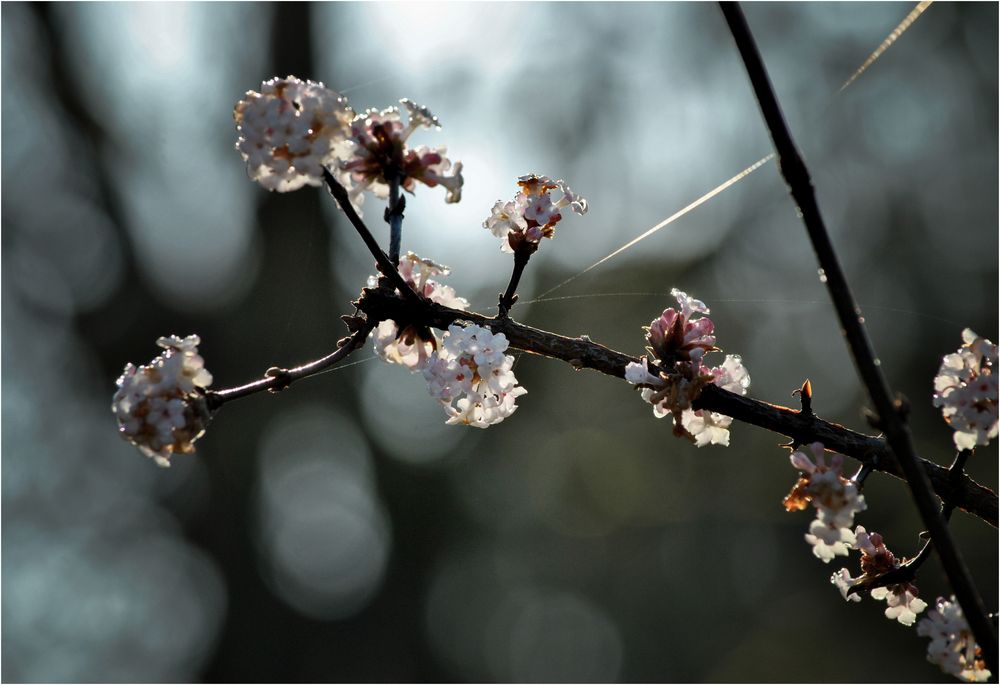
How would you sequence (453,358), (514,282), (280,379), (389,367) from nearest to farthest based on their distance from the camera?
(280,379), (453,358), (514,282), (389,367)

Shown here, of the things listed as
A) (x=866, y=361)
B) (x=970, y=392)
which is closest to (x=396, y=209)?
(x=866, y=361)

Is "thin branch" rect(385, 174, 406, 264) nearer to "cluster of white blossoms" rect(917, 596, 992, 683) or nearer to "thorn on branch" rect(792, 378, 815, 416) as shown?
"thorn on branch" rect(792, 378, 815, 416)

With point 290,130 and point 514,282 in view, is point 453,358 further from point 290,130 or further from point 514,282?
point 290,130

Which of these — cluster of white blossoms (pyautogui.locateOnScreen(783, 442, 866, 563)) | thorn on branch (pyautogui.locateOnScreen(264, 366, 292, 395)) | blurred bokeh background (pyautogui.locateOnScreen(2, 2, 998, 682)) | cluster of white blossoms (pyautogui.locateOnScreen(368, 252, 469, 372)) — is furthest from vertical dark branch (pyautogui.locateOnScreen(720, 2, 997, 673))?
blurred bokeh background (pyautogui.locateOnScreen(2, 2, 998, 682))

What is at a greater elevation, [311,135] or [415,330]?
[311,135]

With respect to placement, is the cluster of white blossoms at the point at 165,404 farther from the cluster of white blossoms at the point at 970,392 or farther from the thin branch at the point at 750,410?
the cluster of white blossoms at the point at 970,392

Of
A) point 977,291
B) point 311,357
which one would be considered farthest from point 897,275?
point 311,357
